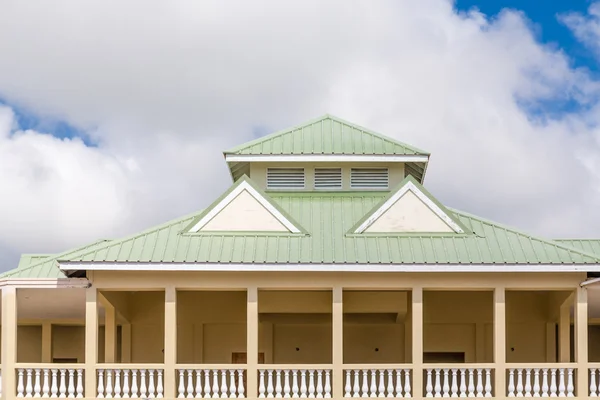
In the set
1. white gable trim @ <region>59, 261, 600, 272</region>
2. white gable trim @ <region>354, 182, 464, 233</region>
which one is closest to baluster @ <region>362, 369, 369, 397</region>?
white gable trim @ <region>59, 261, 600, 272</region>

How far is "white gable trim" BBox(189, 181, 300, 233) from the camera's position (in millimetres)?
21516

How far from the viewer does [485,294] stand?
24734 millimetres

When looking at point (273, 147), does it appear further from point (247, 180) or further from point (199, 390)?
point (199, 390)

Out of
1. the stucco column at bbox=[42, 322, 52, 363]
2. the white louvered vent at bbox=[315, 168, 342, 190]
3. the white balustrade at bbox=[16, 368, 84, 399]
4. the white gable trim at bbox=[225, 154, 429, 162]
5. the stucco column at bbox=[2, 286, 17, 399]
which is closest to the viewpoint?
the white balustrade at bbox=[16, 368, 84, 399]

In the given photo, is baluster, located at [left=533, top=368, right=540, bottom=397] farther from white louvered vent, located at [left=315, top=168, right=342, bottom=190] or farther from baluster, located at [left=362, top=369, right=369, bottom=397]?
white louvered vent, located at [left=315, top=168, right=342, bottom=190]

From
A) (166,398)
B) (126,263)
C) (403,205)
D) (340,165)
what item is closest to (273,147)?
(340,165)

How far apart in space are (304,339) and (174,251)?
6770 millimetres

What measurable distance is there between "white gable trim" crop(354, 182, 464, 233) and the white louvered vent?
10.5 ft

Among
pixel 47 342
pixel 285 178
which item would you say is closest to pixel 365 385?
pixel 285 178

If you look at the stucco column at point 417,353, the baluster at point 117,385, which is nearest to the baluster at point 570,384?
the stucco column at point 417,353

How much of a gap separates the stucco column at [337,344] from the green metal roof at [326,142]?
5097 millimetres

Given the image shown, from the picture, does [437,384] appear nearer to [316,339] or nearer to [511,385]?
[511,385]

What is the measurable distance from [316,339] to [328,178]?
4935 millimetres

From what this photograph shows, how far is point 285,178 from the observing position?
24766mm
